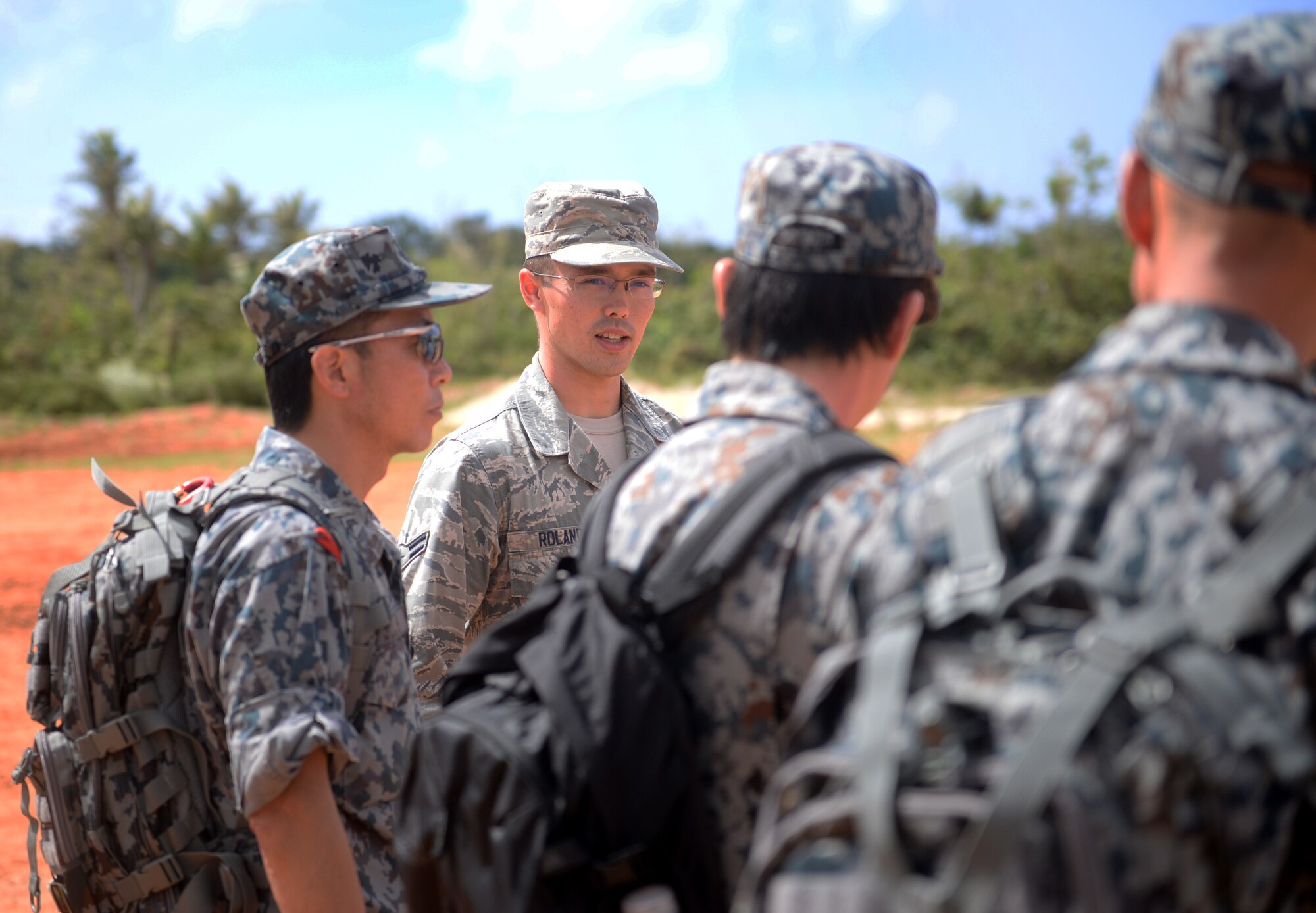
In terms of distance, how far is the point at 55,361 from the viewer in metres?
33.8

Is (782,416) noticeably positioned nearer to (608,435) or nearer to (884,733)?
(884,733)

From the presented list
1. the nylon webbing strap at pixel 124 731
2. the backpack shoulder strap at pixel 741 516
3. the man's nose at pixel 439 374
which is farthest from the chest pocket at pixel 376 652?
the backpack shoulder strap at pixel 741 516

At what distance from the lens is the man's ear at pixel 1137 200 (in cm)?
145

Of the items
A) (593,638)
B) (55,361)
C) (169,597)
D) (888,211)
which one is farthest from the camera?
(55,361)

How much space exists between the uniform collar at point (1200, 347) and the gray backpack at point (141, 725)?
1.54 m

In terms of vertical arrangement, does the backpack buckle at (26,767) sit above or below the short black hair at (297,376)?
below

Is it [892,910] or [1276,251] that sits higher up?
[1276,251]

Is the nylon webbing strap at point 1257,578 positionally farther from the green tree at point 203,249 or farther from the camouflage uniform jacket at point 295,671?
the green tree at point 203,249

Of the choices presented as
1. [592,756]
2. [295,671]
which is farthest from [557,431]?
[592,756]

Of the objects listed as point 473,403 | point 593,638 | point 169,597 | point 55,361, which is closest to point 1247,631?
point 593,638

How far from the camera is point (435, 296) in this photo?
8.45 ft

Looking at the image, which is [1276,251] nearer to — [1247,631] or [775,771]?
[1247,631]

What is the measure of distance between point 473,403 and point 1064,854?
29.4 metres

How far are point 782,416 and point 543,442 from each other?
191 cm
